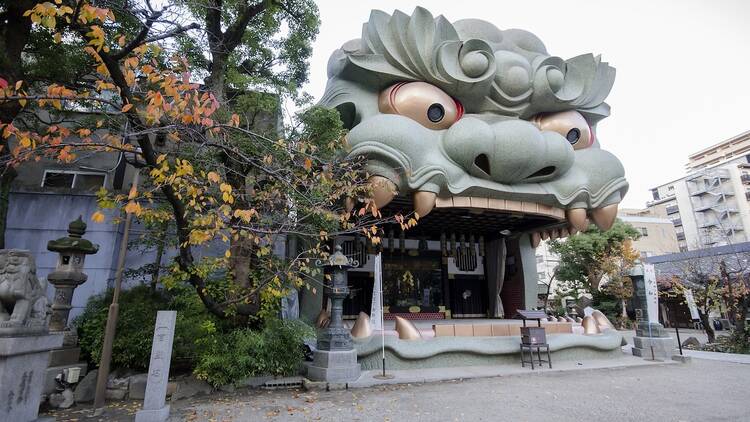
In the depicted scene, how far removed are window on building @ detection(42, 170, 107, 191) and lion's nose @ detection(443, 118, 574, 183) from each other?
448 inches

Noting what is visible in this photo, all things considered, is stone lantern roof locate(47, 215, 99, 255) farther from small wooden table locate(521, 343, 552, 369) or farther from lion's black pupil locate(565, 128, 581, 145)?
lion's black pupil locate(565, 128, 581, 145)

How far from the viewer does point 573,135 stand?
13.5 metres

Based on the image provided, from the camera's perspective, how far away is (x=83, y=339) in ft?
29.1

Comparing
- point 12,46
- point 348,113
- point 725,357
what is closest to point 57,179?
point 12,46

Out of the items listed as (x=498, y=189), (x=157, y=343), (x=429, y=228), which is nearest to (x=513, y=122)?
(x=498, y=189)

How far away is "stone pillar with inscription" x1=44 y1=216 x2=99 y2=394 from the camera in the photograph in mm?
8461

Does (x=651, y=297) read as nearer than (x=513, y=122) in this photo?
No

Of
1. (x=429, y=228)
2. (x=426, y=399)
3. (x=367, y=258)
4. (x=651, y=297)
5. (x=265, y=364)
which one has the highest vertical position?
(x=429, y=228)

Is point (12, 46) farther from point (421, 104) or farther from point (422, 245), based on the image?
point (422, 245)

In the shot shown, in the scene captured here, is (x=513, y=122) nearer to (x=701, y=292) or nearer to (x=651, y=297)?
(x=651, y=297)

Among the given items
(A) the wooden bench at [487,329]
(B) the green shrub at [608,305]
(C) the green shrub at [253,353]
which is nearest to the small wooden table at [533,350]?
(A) the wooden bench at [487,329]

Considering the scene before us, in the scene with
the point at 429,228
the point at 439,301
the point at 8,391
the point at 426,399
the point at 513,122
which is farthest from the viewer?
the point at 439,301

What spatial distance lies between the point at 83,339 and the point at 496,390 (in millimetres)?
9408

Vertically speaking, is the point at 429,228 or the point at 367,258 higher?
the point at 429,228
